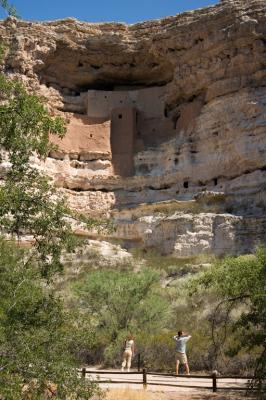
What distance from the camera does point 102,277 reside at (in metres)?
14.7

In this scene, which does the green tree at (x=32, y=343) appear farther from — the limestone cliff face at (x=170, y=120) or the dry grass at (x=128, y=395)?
the limestone cliff face at (x=170, y=120)

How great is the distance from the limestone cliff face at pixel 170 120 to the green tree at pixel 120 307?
27.1 ft

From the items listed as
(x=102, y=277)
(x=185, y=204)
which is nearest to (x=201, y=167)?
(x=185, y=204)

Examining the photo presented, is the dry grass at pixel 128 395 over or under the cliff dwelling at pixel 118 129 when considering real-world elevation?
under

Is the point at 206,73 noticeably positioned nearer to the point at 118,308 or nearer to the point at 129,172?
the point at 129,172

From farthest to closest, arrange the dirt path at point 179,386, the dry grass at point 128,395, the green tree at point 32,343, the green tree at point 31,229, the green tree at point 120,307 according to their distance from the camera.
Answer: the green tree at point 120,307 < the dirt path at point 179,386 < the dry grass at point 128,395 < the green tree at point 31,229 < the green tree at point 32,343

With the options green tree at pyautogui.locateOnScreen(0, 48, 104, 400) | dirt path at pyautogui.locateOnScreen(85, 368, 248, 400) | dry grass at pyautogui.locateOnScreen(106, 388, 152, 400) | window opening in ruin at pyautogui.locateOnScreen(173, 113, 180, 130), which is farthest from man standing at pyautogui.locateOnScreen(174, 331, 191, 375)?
window opening in ruin at pyautogui.locateOnScreen(173, 113, 180, 130)

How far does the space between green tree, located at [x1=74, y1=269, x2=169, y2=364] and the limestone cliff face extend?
8248mm

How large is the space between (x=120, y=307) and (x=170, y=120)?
16407 mm

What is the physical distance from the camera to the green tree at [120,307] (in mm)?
13211

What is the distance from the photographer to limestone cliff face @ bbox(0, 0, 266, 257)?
76.5 ft

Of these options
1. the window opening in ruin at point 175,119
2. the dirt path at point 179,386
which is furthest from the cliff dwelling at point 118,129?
the dirt path at point 179,386

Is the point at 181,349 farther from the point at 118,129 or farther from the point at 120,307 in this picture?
the point at 118,129

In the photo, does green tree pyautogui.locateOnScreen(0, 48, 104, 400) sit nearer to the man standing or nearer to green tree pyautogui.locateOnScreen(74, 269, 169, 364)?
the man standing
